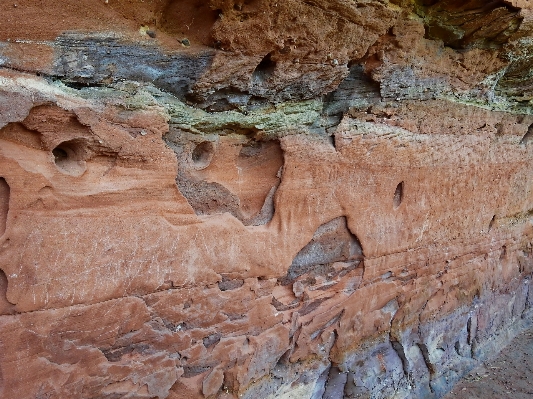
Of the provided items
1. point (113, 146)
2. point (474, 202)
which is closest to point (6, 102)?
point (113, 146)

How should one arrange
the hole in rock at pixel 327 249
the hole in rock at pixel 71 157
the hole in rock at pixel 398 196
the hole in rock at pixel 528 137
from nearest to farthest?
the hole in rock at pixel 71 157
the hole in rock at pixel 327 249
the hole in rock at pixel 398 196
the hole in rock at pixel 528 137

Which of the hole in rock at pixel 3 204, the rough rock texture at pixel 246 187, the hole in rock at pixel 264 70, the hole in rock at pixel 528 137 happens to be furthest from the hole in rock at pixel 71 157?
the hole in rock at pixel 528 137

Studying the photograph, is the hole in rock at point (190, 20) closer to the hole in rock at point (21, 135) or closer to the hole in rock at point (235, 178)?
the hole in rock at point (235, 178)

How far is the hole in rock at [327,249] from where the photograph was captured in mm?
3492

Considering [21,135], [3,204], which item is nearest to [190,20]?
[21,135]

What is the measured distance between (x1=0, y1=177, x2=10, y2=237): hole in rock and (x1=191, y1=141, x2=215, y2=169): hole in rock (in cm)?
112

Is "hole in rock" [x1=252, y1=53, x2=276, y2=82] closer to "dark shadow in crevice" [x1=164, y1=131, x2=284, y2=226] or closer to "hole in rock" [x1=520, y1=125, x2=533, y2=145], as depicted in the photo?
"dark shadow in crevice" [x1=164, y1=131, x2=284, y2=226]

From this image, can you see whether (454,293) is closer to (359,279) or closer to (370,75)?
(359,279)

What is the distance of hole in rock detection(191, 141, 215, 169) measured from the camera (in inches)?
117

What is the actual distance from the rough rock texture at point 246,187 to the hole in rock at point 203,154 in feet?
0.15

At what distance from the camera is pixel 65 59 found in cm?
234

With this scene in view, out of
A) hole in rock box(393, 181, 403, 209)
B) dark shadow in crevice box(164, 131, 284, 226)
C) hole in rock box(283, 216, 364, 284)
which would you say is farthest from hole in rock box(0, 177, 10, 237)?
hole in rock box(393, 181, 403, 209)

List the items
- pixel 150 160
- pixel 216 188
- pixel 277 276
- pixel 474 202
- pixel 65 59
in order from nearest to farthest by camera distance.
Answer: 1. pixel 65 59
2. pixel 150 160
3. pixel 216 188
4. pixel 277 276
5. pixel 474 202

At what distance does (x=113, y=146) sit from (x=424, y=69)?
8.49ft
